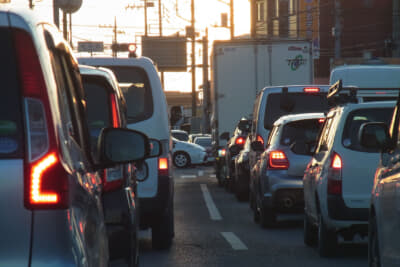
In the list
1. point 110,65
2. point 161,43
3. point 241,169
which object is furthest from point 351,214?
point 161,43

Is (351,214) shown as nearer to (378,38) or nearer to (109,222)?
(109,222)

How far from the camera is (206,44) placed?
7106 centimetres

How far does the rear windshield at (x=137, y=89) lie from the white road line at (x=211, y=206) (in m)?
5.08

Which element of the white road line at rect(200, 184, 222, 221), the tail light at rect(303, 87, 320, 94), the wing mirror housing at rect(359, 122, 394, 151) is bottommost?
the white road line at rect(200, 184, 222, 221)

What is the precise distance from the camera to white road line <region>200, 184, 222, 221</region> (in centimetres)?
1656

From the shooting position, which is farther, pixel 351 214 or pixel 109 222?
pixel 351 214

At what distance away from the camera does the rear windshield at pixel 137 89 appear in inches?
446

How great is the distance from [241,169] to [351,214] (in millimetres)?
11322

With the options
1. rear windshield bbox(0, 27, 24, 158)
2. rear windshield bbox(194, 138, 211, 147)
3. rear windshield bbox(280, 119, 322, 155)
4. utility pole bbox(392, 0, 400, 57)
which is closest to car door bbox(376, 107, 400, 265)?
rear windshield bbox(0, 27, 24, 158)

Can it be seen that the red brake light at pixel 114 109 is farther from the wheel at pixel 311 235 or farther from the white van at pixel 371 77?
the white van at pixel 371 77

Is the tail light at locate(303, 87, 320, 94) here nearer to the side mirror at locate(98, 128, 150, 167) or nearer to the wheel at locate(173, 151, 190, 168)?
the side mirror at locate(98, 128, 150, 167)

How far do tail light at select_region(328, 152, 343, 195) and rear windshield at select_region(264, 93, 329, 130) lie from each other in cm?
750

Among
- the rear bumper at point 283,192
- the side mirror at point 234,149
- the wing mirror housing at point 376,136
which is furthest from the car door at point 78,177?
the side mirror at point 234,149

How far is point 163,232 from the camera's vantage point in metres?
11.5
